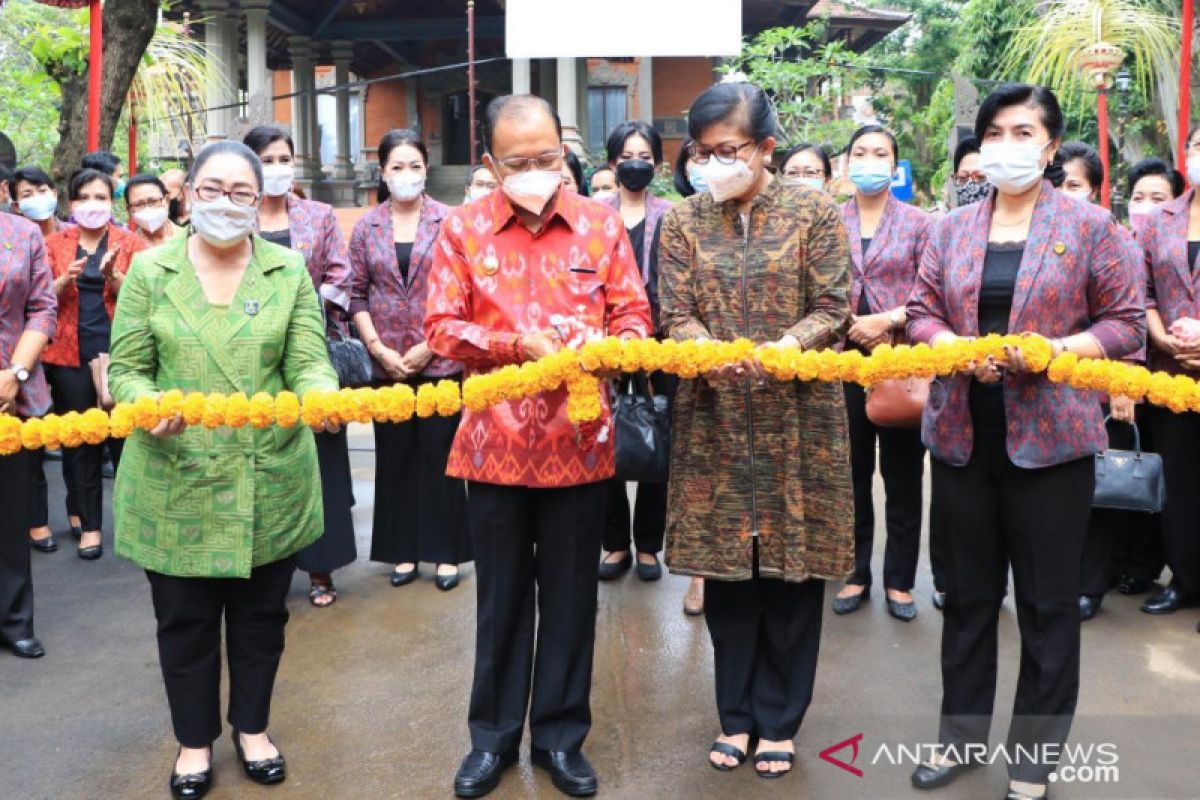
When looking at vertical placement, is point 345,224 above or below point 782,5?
below

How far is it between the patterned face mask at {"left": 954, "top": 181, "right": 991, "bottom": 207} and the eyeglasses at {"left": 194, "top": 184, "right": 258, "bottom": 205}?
323 centimetres

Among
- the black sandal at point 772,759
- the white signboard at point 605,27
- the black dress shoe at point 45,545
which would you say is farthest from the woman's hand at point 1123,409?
the black dress shoe at point 45,545

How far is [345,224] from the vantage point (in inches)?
695

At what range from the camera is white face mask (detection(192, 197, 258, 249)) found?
321 cm

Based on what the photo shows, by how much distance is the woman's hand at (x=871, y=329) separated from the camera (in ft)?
14.9

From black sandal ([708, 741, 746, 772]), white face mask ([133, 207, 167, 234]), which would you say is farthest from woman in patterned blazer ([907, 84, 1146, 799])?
white face mask ([133, 207, 167, 234])

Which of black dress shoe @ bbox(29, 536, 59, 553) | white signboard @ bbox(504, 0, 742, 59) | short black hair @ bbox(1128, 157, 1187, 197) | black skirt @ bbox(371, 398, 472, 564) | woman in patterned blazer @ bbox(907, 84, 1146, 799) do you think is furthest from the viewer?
black dress shoe @ bbox(29, 536, 59, 553)

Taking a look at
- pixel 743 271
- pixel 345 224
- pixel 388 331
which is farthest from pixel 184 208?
pixel 345 224

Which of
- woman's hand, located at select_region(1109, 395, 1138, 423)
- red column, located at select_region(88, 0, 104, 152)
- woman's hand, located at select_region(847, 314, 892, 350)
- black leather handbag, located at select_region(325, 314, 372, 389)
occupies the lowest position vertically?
woman's hand, located at select_region(1109, 395, 1138, 423)

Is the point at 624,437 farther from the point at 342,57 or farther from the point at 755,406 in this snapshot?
the point at 342,57

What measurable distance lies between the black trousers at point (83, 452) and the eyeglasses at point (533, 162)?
3911 millimetres

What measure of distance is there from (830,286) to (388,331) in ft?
8.56

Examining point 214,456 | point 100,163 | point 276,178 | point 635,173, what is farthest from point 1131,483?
point 100,163

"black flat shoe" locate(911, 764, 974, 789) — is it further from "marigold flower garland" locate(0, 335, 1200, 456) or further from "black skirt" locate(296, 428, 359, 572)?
"black skirt" locate(296, 428, 359, 572)
